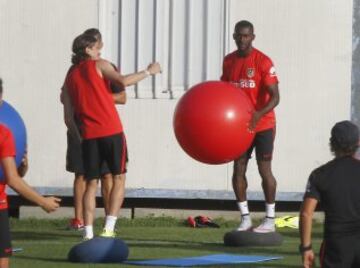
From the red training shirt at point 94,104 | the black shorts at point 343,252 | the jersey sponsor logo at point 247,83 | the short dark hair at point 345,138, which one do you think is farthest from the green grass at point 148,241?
the short dark hair at point 345,138

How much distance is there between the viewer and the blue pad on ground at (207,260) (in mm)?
9258

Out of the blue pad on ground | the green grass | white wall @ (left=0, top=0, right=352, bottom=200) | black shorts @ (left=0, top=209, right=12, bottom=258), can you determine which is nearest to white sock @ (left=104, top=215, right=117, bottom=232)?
the green grass

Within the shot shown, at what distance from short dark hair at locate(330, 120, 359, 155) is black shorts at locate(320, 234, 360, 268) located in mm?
478

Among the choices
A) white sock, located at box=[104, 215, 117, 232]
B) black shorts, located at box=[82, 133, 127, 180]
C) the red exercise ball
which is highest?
the red exercise ball

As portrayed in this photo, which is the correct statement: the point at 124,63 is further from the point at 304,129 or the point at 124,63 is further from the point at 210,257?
the point at 210,257

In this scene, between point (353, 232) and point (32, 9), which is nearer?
point (353, 232)

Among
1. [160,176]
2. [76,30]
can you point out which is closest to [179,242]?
[160,176]

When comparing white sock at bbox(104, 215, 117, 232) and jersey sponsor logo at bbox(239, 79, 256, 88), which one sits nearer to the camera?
white sock at bbox(104, 215, 117, 232)

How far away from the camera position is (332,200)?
22.4 ft

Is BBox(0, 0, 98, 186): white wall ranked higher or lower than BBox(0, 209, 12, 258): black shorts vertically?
→ higher

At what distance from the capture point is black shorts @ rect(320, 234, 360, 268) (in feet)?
22.1

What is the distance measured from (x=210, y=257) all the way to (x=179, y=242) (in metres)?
1.57

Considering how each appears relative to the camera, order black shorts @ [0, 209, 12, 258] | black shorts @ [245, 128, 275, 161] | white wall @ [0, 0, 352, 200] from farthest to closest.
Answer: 1. white wall @ [0, 0, 352, 200]
2. black shorts @ [245, 128, 275, 161]
3. black shorts @ [0, 209, 12, 258]

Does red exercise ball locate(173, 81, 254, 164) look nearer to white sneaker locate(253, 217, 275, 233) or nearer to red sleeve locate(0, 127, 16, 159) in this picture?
white sneaker locate(253, 217, 275, 233)
